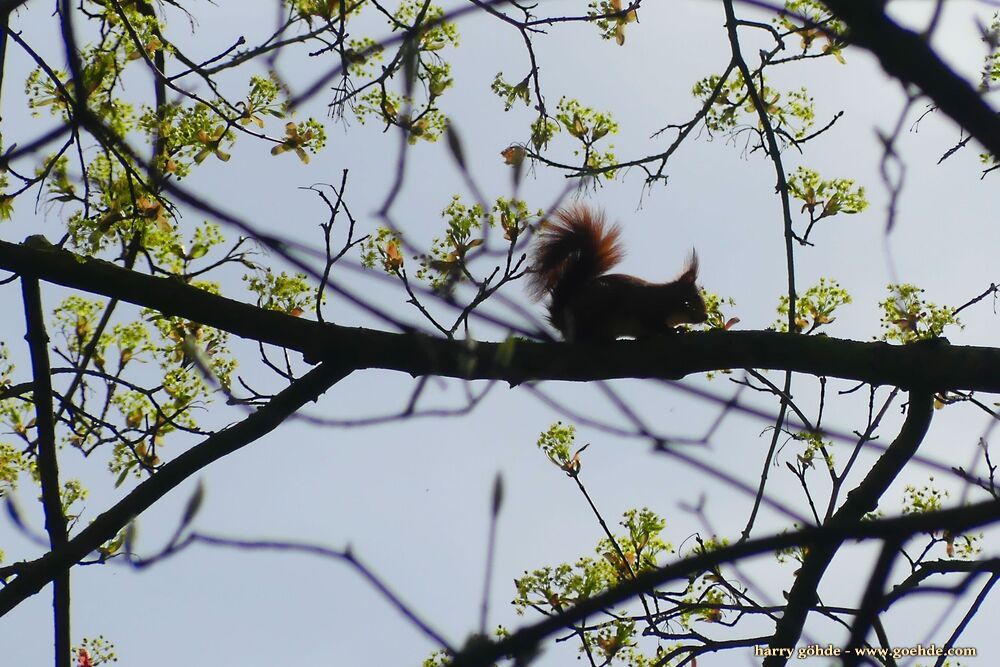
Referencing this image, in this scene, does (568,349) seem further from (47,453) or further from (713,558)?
(713,558)

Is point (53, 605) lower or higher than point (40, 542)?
lower

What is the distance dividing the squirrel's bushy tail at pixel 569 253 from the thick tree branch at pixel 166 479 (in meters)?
1.56

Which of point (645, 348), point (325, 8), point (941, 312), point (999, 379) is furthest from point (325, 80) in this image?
point (941, 312)

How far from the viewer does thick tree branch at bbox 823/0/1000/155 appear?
2.77 feet

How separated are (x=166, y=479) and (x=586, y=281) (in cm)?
205

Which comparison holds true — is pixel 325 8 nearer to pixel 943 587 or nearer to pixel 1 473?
pixel 1 473

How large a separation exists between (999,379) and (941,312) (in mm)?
843

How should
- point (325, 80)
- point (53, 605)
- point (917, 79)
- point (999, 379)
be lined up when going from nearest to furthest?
point (917, 79) → point (325, 80) → point (53, 605) → point (999, 379)

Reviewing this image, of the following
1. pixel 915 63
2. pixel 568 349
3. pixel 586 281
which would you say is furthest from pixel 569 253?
pixel 915 63

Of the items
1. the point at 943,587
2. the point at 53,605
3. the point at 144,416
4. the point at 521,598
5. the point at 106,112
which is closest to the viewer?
the point at 943,587

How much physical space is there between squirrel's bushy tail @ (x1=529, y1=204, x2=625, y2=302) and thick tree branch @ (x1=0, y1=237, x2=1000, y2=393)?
1309mm

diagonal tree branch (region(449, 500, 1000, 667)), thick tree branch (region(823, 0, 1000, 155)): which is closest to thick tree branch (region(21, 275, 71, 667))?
diagonal tree branch (region(449, 500, 1000, 667))

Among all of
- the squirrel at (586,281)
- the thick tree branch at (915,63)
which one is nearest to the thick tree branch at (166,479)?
the squirrel at (586,281)

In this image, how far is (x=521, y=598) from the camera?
3.25 meters
